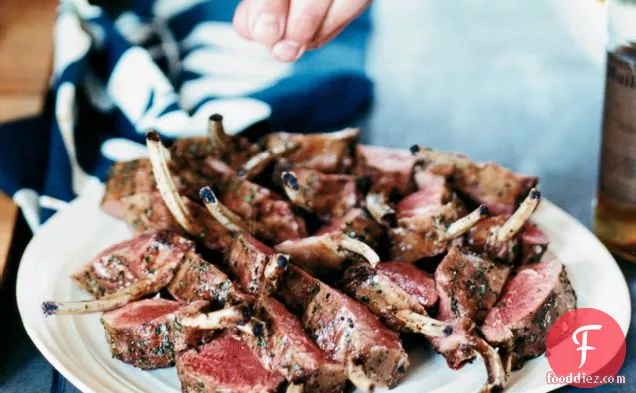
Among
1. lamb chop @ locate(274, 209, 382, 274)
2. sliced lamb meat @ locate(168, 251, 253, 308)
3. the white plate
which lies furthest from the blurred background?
sliced lamb meat @ locate(168, 251, 253, 308)

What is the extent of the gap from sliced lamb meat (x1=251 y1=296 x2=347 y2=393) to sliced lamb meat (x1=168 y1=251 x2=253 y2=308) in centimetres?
6

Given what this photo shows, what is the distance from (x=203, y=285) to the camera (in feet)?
4.24

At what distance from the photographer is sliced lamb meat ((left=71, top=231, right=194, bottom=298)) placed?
4.43ft

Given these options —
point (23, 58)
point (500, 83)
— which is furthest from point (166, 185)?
point (500, 83)

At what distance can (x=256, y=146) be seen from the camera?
1.69 m

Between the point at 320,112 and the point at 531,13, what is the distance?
3.50ft

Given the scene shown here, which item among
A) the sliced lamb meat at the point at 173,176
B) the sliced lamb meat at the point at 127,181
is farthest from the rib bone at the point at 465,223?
the sliced lamb meat at the point at 127,181

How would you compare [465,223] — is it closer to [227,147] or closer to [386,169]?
[386,169]

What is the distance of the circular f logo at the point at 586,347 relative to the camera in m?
1.24

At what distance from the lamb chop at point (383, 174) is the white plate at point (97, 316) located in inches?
10.4

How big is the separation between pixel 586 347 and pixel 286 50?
0.66 meters

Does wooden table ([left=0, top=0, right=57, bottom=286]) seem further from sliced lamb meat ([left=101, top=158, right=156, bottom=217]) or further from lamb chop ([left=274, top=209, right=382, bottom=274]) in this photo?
lamb chop ([left=274, top=209, right=382, bottom=274])

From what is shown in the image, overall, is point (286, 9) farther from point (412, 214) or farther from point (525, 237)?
point (525, 237)

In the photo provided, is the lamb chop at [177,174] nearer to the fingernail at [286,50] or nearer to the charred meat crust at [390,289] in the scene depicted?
the fingernail at [286,50]
